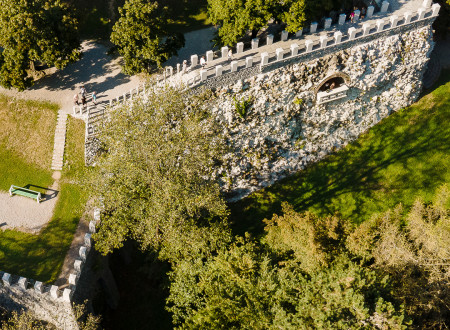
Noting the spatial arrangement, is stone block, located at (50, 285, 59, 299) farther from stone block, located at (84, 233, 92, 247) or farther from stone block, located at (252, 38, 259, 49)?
stone block, located at (252, 38, 259, 49)

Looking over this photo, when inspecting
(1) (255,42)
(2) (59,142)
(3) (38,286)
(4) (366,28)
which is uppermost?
(4) (366,28)

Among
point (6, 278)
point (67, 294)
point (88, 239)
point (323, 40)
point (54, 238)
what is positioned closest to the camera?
point (67, 294)

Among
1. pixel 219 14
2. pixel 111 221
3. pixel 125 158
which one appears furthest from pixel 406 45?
pixel 111 221

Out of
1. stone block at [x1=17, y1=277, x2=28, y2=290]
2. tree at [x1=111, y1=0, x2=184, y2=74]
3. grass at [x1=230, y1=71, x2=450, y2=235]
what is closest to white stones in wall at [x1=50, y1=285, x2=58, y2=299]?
stone block at [x1=17, y1=277, x2=28, y2=290]

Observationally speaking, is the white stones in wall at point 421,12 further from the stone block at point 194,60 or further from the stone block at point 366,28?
the stone block at point 194,60

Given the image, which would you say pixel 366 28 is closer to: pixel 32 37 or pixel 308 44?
pixel 308 44

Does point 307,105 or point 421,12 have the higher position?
point 421,12

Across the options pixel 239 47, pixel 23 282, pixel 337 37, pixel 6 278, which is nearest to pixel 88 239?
pixel 23 282

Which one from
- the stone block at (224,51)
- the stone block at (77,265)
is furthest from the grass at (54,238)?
the stone block at (224,51)
